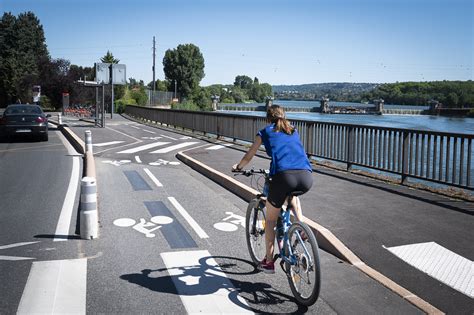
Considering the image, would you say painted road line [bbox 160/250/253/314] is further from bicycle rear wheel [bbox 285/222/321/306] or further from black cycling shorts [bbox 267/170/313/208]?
black cycling shorts [bbox 267/170/313/208]

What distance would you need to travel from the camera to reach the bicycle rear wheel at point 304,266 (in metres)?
4.34

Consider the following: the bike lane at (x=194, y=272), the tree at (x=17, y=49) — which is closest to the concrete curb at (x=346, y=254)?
the bike lane at (x=194, y=272)

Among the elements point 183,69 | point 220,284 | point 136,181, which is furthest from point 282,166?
point 183,69

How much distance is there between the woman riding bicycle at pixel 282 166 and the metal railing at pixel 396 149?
5.03 metres

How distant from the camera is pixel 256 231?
5.78 m

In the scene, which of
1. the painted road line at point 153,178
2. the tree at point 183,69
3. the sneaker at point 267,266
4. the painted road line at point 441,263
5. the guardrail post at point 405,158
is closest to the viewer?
the painted road line at point 441,263

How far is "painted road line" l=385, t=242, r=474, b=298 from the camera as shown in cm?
506

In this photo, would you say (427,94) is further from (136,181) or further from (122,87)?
(122,87)

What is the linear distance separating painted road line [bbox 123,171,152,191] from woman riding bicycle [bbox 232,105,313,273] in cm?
606

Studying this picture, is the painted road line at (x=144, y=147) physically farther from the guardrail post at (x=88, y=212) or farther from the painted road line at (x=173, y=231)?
the guardrail post at (x=88, y=212)

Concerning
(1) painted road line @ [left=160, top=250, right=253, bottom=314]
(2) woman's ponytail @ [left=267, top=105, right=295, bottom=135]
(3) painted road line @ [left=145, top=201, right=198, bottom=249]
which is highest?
(2) woman's ponytail @ [left=267, top=105, right=295, bottom=135]

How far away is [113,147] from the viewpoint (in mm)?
19234

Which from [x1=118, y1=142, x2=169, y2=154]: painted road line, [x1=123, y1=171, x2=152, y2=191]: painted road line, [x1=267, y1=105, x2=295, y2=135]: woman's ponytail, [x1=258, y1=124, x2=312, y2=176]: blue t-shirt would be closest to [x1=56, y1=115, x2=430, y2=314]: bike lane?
[x1=258, y1=124, x2=312, y2=176]: blue t-shirt

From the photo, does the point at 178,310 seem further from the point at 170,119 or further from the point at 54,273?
the point at 170,119
